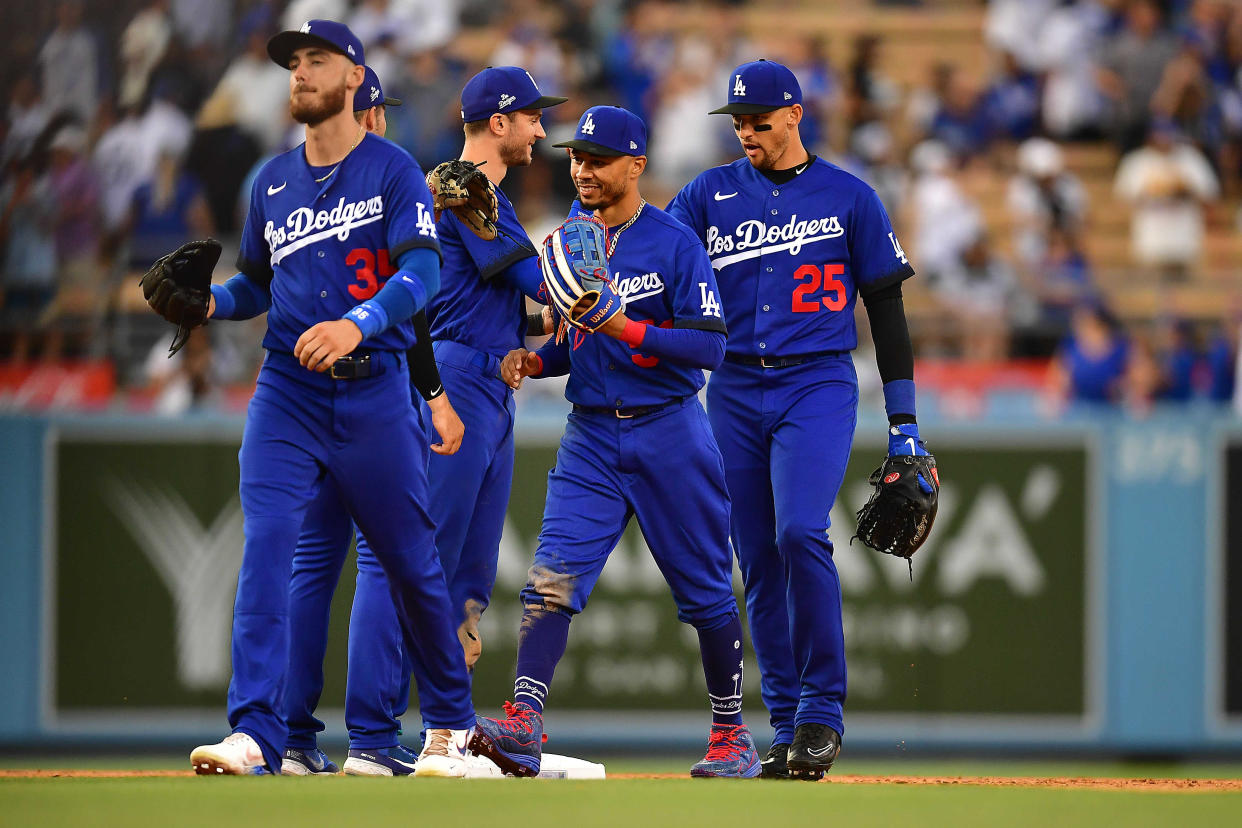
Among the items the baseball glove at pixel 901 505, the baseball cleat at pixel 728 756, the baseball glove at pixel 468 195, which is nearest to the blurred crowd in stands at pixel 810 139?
the baseball glove at pixel 468 195

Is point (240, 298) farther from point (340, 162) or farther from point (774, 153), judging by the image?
point (774, 153)

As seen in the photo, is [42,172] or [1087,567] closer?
[1087,567]

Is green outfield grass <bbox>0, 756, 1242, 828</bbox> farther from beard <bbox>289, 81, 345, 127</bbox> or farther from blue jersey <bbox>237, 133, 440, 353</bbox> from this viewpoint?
beard <bbox>289, 81, 345, 127</bbox>

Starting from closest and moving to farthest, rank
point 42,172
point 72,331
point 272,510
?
point 272,510 < point 72,331 < point 42,172

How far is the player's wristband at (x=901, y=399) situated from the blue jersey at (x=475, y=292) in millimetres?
1289

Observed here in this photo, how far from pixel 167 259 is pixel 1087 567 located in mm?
5466

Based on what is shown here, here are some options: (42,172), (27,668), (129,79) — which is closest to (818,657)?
(27,668)

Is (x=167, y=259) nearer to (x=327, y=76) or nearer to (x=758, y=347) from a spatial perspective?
(x=327, y=76)

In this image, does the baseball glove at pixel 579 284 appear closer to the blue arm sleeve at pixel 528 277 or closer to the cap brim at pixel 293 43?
the blue arm sleeve at pixel 528 277

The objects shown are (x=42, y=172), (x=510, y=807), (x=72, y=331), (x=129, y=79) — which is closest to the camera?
(x=510, y=807)

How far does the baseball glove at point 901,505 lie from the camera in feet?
19.4

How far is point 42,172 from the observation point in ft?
36.6

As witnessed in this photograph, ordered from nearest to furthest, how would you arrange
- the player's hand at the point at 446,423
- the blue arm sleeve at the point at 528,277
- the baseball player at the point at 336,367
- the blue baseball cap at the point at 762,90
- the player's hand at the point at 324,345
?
the player's hand at the point at 324,345 < the baseball player at the point at 336,367 < the player's hand at the point at 446,423 < the blue arm sleeve at the point at 528,277 < the blue baseball cap at the point at 762,90

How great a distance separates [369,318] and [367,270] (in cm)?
39
